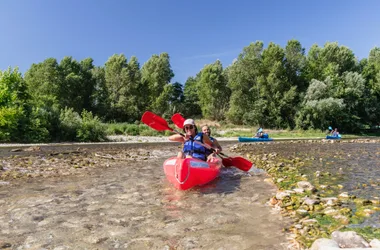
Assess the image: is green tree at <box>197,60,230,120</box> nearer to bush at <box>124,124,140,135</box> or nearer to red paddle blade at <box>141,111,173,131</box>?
bush at <box>124,124,140,135</box>

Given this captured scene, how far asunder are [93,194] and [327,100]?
39297 millimetres

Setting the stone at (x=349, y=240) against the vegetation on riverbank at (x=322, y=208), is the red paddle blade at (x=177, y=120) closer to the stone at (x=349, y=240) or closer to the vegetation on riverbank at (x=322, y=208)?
the vegetation on riverbank at (x=322, y=208)

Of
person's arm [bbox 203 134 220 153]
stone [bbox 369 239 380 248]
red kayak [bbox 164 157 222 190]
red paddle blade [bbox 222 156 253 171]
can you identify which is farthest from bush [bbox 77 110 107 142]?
stone [bbox 369 239 380 248]

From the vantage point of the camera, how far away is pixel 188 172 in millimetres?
6523

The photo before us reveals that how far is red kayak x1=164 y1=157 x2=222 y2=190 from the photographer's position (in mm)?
6488

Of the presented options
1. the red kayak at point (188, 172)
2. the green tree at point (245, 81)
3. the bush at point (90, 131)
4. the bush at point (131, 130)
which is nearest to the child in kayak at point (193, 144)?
the red kayak at point (188, 172)

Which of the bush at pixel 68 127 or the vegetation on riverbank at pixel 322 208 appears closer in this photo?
the vegetation on riverbank at pixel 322 208

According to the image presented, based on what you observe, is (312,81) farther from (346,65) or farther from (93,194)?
(93,194)

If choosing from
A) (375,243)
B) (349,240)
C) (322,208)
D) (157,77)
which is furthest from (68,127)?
(157,77)

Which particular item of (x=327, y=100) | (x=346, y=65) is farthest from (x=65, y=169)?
(x=346, y=65)

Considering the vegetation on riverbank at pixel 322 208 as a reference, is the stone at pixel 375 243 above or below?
above

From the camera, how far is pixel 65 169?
9.98 meters

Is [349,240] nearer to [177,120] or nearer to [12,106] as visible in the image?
[177,120]

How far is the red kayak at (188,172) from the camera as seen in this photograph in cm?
649
